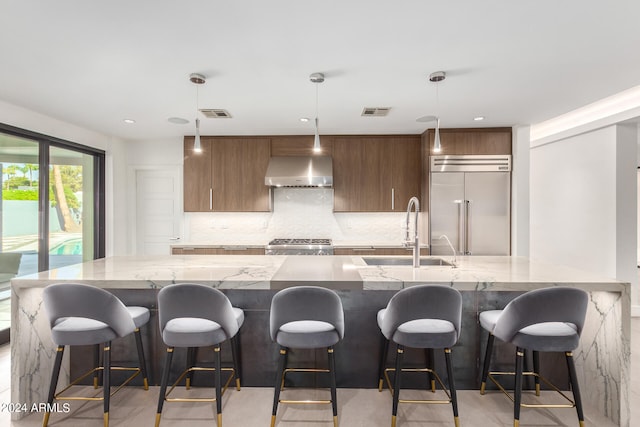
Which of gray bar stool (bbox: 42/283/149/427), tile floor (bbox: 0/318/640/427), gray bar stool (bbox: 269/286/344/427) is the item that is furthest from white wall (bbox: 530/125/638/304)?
→ gray bar stool (bbox: 42/283/149/427)

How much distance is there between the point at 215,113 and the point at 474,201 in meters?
3.53

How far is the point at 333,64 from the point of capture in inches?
99.7

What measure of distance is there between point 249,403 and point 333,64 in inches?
99.6

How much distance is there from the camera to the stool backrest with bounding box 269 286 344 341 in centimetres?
186

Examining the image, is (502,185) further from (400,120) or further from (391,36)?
(391,36)

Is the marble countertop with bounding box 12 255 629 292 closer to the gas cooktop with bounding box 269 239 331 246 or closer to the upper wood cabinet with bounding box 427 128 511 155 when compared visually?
the gas cooktop with bounding box 269 239 331 246

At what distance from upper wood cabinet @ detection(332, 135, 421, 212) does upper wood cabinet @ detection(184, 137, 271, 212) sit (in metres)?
1.12

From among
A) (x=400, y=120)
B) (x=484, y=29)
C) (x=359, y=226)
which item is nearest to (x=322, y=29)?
(x=484, y=29)

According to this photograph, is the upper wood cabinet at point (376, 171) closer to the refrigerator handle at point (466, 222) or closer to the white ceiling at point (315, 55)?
the refrigerator handle at point (466, 222)

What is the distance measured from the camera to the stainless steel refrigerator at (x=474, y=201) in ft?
14.6

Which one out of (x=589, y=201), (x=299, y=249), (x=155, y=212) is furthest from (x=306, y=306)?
(x=589, y=201)

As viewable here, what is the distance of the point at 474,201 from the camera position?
4.46 m

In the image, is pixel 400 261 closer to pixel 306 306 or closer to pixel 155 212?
pixel 306 306

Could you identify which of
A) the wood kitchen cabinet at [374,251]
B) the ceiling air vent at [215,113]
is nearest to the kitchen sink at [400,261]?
the wood kitchen cabinet at [374,251]
